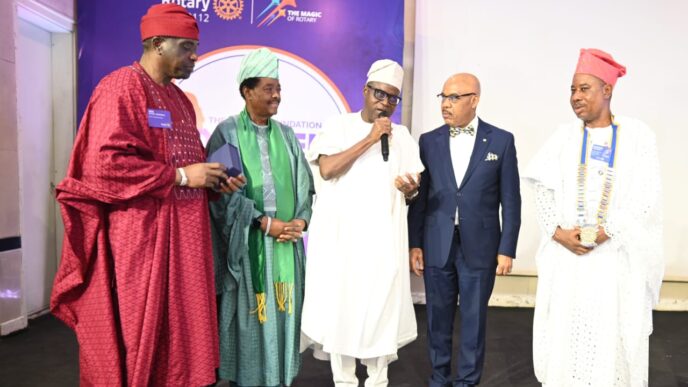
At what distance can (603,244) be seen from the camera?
2.65 m

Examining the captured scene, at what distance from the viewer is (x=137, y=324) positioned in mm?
2051

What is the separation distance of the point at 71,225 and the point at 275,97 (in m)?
1.13

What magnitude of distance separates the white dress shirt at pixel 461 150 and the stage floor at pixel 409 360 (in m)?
1.38

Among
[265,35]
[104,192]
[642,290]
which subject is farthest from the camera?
[265,35]

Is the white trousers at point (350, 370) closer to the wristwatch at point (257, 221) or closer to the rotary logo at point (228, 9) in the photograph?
the wristwatch at point (257, 221)

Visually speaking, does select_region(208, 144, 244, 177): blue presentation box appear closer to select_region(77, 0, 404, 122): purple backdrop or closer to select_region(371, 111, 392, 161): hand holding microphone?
select_region(371, 111, 392, 161): hand holding microphone

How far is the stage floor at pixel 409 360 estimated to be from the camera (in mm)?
3406

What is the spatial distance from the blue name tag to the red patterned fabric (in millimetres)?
19

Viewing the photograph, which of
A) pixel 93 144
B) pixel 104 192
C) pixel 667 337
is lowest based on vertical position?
pixel 667 337

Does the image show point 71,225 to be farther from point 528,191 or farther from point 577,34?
point 577,34

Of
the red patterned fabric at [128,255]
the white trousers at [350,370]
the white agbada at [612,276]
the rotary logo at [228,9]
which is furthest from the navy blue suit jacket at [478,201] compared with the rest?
the rotary logo at [228,9]

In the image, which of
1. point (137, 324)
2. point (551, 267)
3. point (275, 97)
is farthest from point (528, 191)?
point (137, 324)

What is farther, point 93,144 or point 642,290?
point 642,290

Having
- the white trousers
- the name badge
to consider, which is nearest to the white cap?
the name badge
